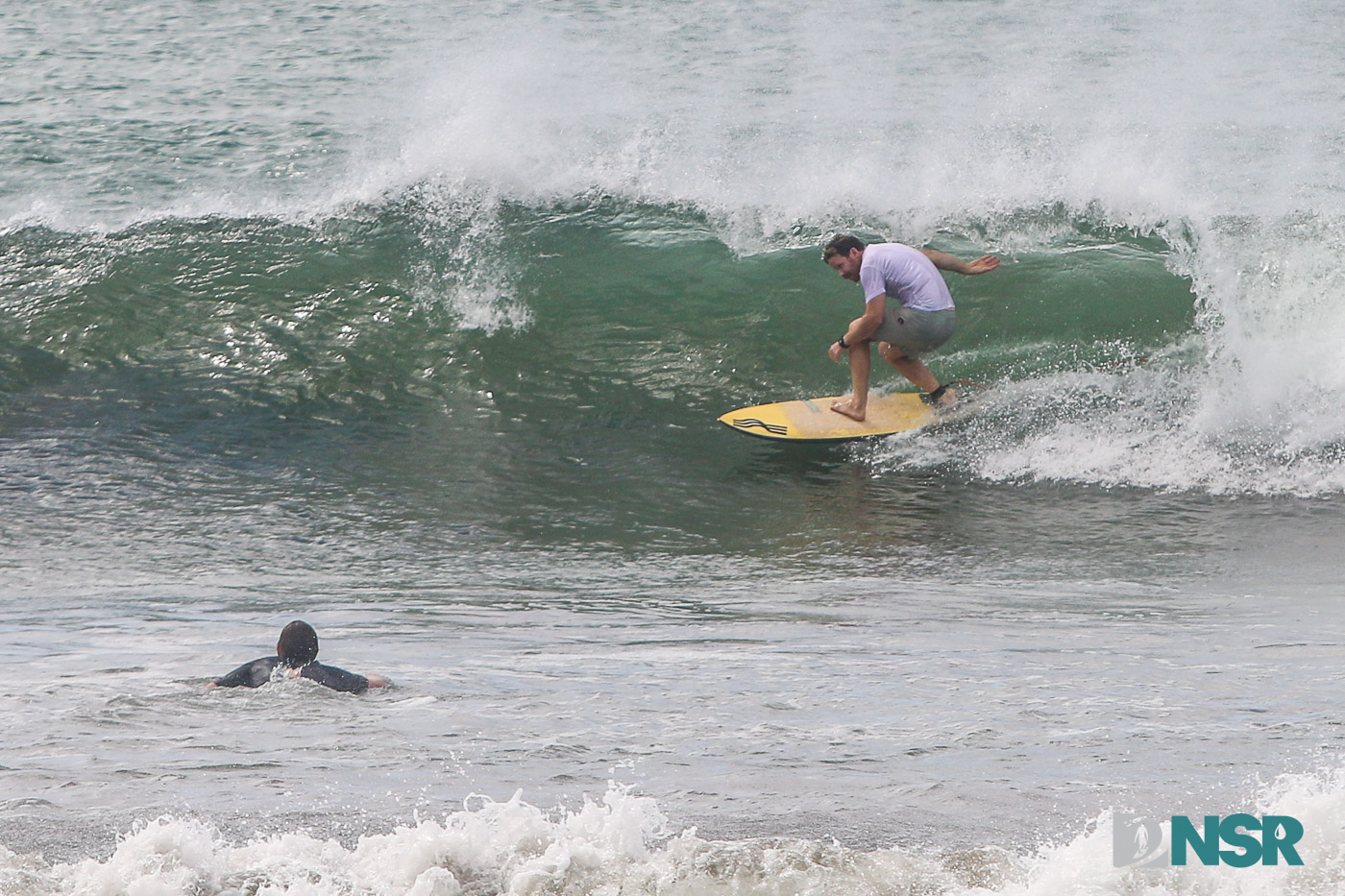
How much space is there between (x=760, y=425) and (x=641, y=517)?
1356 mm

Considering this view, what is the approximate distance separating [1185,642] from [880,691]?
132 cm

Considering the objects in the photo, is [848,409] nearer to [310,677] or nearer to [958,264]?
[958,264]

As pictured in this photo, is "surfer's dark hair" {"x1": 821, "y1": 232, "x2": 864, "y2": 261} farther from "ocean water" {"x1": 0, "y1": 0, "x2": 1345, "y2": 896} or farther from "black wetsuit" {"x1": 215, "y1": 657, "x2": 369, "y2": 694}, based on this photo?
"black wetsuit" {"x1": 215, "y1": 657, "x2": 369, "y2": 694}

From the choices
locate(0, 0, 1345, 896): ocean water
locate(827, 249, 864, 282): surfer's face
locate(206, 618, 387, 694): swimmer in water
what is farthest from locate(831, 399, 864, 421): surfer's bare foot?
locate(206, 618, 387, 694): swimmer in water

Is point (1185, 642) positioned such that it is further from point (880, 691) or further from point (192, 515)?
point (192, 515)

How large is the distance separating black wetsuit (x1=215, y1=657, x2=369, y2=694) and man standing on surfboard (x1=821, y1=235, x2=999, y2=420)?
14.7ft

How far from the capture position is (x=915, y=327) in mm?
8609

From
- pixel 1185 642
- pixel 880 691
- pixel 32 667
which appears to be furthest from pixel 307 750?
pixel 1185 642

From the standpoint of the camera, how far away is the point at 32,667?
17.0ft

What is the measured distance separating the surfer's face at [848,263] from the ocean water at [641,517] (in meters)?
1.18

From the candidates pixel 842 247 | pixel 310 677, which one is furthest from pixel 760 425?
pixel 310 677

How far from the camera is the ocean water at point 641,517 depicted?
3.71 metres

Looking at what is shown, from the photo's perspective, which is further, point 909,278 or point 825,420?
point 825,420

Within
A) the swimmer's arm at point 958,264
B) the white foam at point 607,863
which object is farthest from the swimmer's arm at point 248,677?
the swimmer's arm at point 958,264
